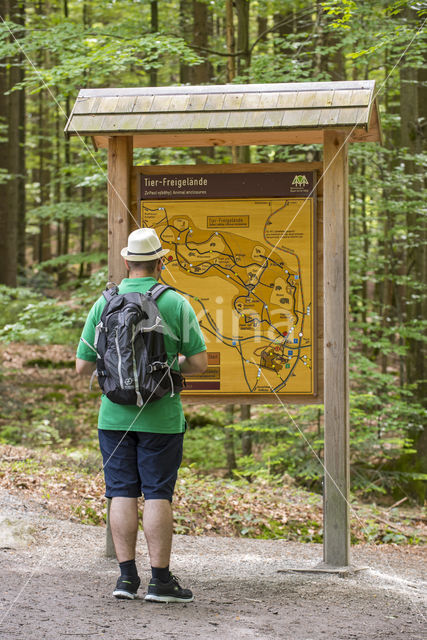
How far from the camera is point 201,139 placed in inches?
205

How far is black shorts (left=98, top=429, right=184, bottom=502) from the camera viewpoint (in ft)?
12.4

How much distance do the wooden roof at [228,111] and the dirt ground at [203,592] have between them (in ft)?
10.0

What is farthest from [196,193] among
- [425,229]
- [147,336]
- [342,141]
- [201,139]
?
[425,229]

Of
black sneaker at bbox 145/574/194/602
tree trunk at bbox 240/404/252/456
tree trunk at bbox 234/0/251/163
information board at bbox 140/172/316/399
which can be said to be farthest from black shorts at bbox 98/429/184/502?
tree trunk at bbox 234/0/251/163

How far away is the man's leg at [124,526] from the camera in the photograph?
382 cm

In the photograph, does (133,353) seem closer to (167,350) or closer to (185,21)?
(167,350)

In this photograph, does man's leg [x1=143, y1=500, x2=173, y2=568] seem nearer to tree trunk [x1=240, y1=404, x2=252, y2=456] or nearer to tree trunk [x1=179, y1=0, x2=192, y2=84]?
tree trunk [x1=240, y1=404, x2=252, y2=456]

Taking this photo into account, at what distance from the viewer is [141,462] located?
12.5ft

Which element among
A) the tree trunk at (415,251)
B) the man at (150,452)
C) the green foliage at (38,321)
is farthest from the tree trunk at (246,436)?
the man at (150,452)

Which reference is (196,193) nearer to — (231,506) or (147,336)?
(147,336)

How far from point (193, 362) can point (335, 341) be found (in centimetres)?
147

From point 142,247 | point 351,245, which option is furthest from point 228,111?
point 351,245

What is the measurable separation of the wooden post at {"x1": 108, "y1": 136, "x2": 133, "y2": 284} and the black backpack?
1.38 m

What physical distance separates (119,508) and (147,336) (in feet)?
3.30
